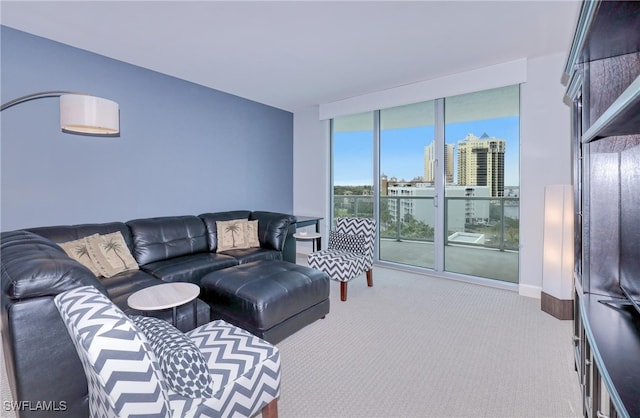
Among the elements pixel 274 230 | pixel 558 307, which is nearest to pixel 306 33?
pixel 274 230

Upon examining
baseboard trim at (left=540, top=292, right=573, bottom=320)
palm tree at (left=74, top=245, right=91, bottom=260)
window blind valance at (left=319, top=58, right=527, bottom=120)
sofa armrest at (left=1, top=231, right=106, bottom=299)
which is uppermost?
window blind valance at (left=319, top=58, right=527, bottom=120)

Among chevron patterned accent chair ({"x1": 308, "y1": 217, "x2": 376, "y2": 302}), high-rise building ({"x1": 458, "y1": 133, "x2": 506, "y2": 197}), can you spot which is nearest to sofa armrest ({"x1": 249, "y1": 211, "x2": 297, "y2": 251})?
chevron patterned accent chair ({"x1": 308, "y1": 217, "x2": 376, "y2": 302})

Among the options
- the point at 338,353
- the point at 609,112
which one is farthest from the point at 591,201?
the point at 338,353

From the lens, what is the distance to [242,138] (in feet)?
15.5

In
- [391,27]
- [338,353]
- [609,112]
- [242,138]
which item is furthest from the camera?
[242,138]

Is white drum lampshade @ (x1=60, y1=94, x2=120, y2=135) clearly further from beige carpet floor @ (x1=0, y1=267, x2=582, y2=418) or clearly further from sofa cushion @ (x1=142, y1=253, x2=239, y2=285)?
beige carpet floor @ (x1=0, y1=267, x2=582, y2=418)

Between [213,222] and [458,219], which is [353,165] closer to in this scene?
[458,219]

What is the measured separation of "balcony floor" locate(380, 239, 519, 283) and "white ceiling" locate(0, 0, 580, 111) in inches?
93.2

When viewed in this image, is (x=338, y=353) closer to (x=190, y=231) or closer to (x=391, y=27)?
(x=190, y=231)

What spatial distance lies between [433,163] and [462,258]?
1395 mm

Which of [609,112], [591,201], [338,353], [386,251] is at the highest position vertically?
[609,112]

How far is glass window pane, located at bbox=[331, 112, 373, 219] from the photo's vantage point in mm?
4875

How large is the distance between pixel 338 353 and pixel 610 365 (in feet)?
5.36

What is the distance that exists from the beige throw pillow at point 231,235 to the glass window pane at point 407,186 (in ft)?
7.15
